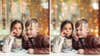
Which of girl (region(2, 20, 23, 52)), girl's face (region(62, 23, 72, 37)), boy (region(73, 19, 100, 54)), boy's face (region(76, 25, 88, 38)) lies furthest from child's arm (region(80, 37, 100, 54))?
girl (region(2, 20, 23, 52))

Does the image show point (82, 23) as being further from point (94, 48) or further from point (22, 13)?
point (22, 13)

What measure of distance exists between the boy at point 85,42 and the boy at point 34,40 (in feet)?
0.99

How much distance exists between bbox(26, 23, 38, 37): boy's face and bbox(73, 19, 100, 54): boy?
402 millimetres

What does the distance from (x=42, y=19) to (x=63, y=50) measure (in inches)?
14.8

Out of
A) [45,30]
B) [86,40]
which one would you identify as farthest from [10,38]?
[86,40]

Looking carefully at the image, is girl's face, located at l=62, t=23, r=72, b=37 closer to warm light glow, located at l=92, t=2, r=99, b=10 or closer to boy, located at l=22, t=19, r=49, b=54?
boy, located at l=22, t=19, r=49, b=54

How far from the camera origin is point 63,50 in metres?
3.73

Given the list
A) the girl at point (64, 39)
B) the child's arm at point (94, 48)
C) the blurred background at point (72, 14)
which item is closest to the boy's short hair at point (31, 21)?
the blurred background at point (72, 14)

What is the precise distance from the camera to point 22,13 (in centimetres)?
373

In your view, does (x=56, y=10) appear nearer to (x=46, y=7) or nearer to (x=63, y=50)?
(x=46, y=7)

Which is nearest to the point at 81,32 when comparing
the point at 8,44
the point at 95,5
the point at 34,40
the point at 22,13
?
the point at 95,5

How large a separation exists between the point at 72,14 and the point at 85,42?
1.02 feet

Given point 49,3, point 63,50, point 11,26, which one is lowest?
point 63,50

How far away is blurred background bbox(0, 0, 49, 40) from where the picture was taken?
3729mm
